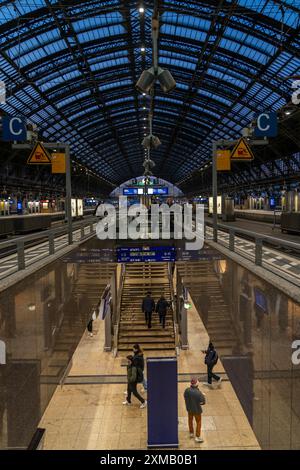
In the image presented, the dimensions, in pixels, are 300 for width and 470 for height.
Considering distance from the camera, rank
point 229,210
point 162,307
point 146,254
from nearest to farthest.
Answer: point 146,254 → point 162,307 → point 229,210

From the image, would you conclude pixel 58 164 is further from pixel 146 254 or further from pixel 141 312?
pixel 141 312

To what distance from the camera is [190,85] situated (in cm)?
4459

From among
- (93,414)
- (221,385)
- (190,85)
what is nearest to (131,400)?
(93,414)

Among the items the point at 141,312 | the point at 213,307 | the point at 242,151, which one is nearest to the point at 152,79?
the point at 242,151

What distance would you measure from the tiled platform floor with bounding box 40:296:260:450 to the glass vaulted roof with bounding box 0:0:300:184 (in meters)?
17.2

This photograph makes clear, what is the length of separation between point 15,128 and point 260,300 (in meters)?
8.50

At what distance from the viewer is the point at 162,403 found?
449 inches

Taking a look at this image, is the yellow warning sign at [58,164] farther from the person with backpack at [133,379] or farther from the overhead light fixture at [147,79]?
the person with backpack at [133,379]

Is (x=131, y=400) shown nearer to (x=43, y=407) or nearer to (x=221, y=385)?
(x=221, y=385)

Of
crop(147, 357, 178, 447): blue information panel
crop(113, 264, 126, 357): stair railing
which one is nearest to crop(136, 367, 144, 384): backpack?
crop(147, 357, 178, 447): blue information panel

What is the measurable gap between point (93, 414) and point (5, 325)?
8307 millimetres

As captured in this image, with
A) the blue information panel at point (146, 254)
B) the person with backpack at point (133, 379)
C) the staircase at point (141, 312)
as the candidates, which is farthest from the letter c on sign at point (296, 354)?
the staircase at point (141, 312)

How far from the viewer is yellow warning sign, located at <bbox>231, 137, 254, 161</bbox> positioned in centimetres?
1190

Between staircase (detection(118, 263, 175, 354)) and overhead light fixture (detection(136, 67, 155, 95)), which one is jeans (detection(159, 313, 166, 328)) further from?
overhead light fixture (detection(136, 67, 155, 95))
